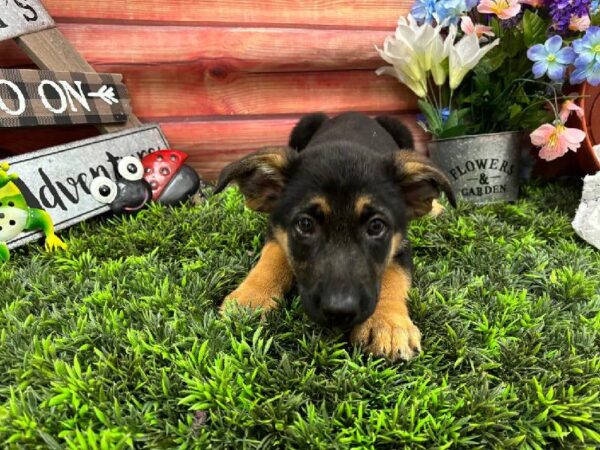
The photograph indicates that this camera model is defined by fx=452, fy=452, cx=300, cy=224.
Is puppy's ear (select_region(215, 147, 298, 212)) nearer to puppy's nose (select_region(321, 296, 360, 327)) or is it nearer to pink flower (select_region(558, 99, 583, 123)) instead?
puppy's nose (select_region(321, 296, 360, 327))

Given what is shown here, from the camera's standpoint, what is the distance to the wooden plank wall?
386cm

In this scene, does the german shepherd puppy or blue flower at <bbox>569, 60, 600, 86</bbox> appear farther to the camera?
blue flower at <bbox>569, 60, 600, 86</bbox>

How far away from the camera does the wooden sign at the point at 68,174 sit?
→ 3.00m

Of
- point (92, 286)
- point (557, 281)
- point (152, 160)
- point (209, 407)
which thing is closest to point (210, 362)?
point (209, 407)

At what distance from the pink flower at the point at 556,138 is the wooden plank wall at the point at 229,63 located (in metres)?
1.43

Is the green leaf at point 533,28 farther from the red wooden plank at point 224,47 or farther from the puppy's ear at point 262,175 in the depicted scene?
the puppy's ear at point 262,175

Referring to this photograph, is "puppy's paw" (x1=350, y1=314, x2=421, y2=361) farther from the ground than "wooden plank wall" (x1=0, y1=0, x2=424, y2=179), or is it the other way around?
"wooden plank wall" (x1=0, y1=0, x2=424, y2=179)

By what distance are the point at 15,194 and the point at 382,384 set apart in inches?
100

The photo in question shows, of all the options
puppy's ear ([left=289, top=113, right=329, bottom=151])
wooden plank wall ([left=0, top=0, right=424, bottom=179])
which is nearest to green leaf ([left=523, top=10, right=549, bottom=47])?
wooden plank wall ([left=0, top=0, right=424, bottom=179])

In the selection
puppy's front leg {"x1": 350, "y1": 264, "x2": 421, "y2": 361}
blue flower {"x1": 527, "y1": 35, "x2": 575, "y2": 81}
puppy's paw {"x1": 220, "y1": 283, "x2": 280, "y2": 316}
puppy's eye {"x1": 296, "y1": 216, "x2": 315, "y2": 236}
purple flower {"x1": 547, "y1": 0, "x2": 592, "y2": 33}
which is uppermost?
purple flower {"x1": 547, "y1": 0, "x2": 592, "y2": 33}

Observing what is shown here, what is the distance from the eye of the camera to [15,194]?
286cm

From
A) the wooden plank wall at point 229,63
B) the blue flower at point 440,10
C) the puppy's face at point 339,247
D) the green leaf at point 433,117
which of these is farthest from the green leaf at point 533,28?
the puppy's face at point 339,247

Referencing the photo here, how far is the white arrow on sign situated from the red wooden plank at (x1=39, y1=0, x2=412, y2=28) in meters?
0.68

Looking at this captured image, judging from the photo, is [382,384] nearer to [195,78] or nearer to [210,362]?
[210,362]
